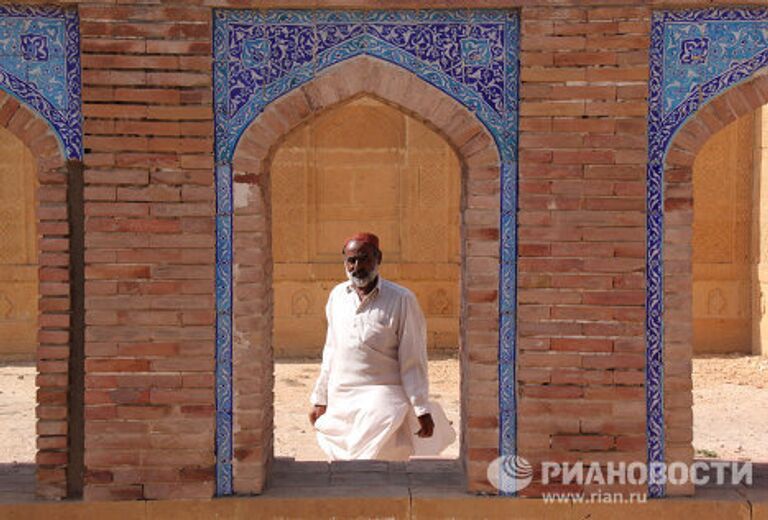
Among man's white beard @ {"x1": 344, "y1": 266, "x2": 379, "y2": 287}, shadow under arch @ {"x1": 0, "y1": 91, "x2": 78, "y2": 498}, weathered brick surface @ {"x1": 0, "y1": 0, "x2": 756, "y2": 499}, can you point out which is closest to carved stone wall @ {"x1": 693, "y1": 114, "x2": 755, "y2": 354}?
man's white beard @ {"x1": 344, "y1": 266, "x2": 379, "y2": 287}

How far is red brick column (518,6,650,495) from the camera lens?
4.82 metres

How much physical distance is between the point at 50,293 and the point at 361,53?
1.85 meters

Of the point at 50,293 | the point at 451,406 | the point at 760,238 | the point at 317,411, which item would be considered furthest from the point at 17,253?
the point at 760,238

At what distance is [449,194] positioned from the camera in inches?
473

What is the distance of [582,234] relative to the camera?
16.0 feet

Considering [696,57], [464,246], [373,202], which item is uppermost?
[696,57]

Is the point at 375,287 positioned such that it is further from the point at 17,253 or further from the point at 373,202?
the point at 17,253

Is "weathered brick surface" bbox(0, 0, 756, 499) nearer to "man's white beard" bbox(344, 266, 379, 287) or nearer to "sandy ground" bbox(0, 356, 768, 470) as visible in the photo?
"man's white beard" bbox(344, 266, 379, 287)

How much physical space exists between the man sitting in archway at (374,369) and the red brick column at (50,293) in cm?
145

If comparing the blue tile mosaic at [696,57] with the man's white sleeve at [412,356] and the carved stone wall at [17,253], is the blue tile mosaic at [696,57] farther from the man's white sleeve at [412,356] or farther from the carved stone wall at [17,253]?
the carved stone wall at [17,253]

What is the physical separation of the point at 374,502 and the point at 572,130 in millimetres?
1989

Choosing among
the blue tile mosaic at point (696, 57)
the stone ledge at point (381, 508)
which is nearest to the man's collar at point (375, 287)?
the stone ledge at point (381, 508)

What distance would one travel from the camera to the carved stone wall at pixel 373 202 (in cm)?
1196

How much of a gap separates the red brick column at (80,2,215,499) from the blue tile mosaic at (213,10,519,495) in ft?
0.39
